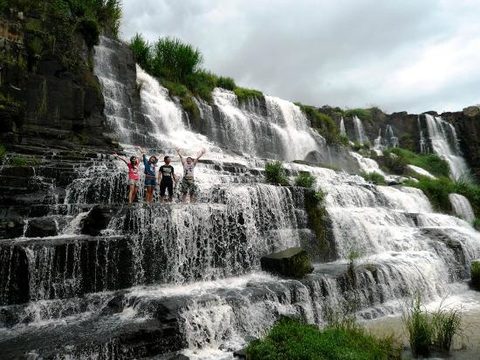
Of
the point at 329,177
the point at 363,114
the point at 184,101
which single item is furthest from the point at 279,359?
the point at 363,114

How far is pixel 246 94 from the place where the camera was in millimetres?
25906

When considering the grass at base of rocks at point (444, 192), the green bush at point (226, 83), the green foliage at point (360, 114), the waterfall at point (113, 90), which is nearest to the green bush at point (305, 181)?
the waterfall at point (113, 90)

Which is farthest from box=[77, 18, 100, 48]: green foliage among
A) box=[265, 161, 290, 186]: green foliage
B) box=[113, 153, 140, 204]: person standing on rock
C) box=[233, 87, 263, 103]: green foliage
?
box=[233, 87, 263, 103]: green foliage

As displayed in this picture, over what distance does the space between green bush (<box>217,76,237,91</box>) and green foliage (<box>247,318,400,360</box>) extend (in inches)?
862

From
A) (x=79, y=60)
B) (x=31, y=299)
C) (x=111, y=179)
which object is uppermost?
(x=79, y=60)

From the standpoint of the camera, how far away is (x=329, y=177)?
18.4 meters

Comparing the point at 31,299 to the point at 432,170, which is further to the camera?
the point at 432,170

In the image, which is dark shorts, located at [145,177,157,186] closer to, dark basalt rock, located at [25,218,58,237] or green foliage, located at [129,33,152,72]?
dark basalt rock, located at [25,218,58,237]

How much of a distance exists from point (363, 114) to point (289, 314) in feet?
108

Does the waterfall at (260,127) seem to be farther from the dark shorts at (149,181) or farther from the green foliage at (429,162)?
the dark shorts at (149,181)

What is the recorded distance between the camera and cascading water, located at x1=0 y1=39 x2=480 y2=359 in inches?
257

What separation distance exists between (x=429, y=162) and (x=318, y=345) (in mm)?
30061

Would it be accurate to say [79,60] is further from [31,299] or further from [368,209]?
[368,209]

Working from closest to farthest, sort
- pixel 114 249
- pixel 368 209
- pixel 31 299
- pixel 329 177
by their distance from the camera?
pixel 31 299, pixel 114 249, pixel 368 209, pixel 329 177
